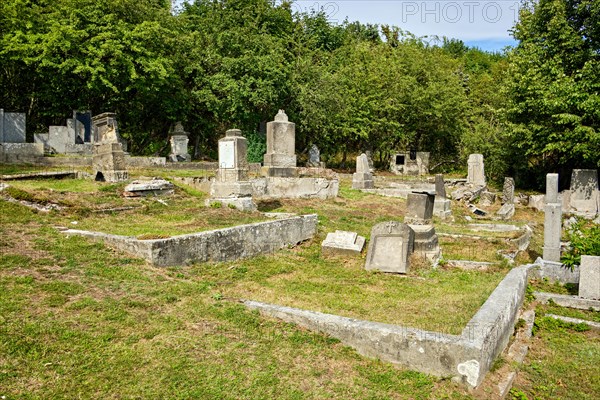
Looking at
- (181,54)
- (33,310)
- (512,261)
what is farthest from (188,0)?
(33,310)

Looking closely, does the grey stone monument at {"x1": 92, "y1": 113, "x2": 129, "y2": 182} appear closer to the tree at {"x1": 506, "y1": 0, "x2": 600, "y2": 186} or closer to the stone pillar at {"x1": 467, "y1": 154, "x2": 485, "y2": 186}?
the stone pillar at {"x1": 467, "y1": 154, "x2": 485, "y2": 186}

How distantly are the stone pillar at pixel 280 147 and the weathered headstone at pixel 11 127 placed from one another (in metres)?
10.9

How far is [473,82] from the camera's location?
45.0 meters

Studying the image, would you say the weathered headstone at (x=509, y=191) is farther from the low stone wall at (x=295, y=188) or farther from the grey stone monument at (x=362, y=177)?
the low stone wall at (x=295, y=188)

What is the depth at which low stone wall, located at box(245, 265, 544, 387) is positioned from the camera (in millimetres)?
4496

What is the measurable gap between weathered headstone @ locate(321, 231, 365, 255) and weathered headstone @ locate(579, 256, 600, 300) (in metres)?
4.02

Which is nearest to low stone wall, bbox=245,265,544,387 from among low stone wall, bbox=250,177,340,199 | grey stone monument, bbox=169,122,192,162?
low stone wall, bbox=250,177,340,199

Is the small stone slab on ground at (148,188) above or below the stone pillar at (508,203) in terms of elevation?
above

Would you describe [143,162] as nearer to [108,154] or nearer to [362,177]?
[108,154]

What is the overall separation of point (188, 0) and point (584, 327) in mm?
38460

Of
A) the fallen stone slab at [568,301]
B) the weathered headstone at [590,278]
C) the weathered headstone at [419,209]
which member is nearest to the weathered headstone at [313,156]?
the weathered headstone at [419,209]

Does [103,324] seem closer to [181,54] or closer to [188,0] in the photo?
[181,54]

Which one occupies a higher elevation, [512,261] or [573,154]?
[573,154]

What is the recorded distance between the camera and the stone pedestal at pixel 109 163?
14.7 m
